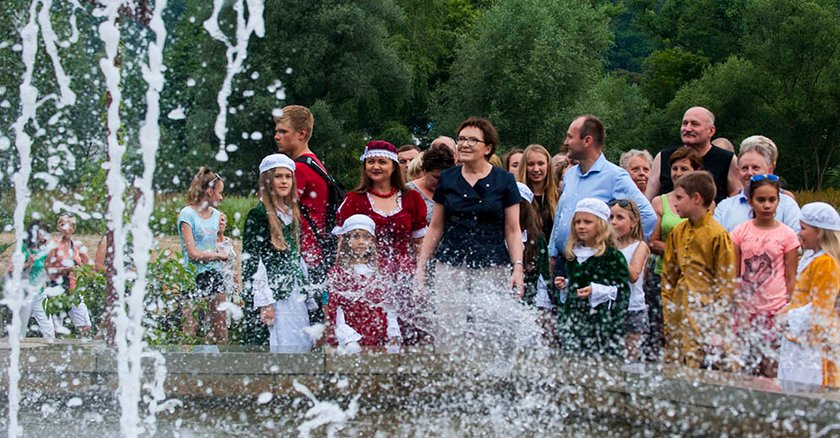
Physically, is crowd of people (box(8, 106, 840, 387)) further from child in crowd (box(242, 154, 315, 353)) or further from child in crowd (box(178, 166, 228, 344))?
child in crowd (box(178, 166, 228, 344))

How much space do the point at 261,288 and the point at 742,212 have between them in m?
3.11

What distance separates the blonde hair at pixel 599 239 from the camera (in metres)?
6.88

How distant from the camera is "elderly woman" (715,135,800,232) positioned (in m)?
7.07

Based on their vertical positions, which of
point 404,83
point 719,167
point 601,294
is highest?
point 404,83

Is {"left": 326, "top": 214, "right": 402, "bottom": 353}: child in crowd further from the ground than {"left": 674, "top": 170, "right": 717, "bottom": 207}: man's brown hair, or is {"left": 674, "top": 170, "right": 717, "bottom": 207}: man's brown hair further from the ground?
{"left": 674, "top": 170, "right": 717, "bottom": 207}: man's brown hair

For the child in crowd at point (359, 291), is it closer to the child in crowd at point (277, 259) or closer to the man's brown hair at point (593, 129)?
the child in crowd at point (277, 259)

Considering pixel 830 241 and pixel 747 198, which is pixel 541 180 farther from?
pixel 830 241

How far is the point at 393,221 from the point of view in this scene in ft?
23.6

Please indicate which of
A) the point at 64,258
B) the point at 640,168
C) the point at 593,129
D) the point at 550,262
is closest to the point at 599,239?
the point at 550,262

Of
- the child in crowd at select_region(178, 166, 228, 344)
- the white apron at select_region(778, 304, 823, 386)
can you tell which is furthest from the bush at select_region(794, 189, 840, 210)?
the white apron at select_region(778, 304, 823, 386)

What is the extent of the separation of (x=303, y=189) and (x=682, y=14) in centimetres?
6073

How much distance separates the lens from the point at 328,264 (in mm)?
7363

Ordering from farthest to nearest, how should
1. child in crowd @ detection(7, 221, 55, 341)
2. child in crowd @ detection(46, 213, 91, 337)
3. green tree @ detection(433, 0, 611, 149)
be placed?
green tree @ detection(433, 0, 611, 149) → child in crowd @ detection(46, 213, 91, 337) → child in crowd @ detection(7, 221, 55, 341)

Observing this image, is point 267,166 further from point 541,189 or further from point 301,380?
point 541,189
